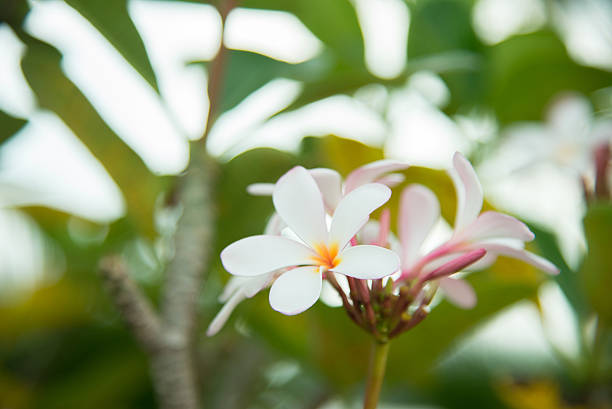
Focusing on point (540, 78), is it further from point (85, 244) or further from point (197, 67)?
point (85, 244)

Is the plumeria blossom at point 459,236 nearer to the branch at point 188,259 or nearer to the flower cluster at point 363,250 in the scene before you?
the flower cluster at point 363,250

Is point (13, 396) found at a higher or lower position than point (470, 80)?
lower

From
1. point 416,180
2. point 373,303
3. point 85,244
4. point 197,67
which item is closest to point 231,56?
point 197,67

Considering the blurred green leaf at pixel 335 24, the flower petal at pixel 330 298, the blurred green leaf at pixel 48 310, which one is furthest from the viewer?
the blurred green leaf at pixel 48 310

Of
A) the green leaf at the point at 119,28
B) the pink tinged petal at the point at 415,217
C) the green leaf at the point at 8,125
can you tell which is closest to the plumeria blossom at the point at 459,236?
the pink tinged petal at the point at 415,217

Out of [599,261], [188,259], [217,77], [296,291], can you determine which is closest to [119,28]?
[217,77]

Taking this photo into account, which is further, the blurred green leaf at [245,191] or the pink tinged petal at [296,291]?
the blurred green leaf at [245,191]
